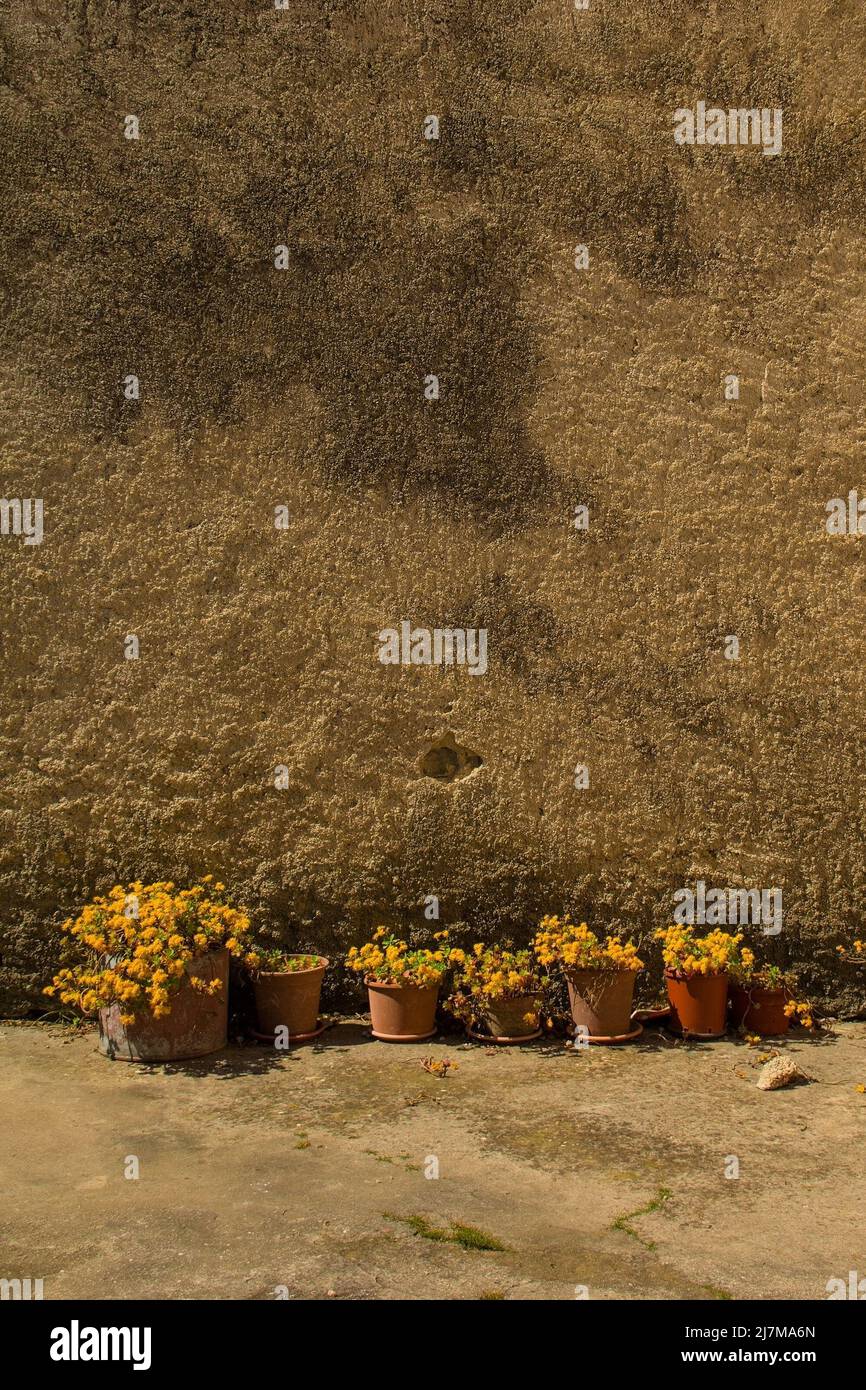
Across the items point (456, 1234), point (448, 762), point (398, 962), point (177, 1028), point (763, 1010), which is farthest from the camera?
point (448, 762)

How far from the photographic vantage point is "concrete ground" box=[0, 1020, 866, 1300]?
2695 mm

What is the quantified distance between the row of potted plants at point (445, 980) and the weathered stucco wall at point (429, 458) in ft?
0.71

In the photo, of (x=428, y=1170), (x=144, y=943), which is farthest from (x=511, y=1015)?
(x=144, y=943)

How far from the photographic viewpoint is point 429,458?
5109 millimetres

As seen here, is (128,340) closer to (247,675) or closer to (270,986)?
(247,675)

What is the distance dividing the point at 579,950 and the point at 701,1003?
0.59 m

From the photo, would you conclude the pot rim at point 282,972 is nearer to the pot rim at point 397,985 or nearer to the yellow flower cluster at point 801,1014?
the pot rim at point 397,985

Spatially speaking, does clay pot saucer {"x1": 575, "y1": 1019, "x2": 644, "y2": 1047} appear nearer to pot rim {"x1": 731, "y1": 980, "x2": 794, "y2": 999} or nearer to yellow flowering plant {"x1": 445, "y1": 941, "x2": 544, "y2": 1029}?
yellow flowering plant {"x1": 445, "y1": 941, "x2": 544, "y2": 1029}

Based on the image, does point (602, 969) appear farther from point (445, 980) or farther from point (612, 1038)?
point (445, 980)

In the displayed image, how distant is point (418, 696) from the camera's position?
5.03 meters

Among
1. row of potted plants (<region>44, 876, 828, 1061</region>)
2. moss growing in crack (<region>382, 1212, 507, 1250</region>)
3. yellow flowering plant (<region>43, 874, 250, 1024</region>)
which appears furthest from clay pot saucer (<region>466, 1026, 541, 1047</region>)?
moss growing in crack (<region>382, 1212, 507, 1250</region>)

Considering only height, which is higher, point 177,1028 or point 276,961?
point 276,961

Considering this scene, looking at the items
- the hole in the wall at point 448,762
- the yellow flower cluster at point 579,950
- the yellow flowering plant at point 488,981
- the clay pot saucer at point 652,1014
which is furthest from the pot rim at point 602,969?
the hole in the wall at point 448,762
